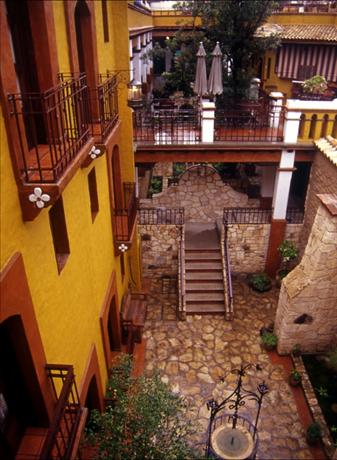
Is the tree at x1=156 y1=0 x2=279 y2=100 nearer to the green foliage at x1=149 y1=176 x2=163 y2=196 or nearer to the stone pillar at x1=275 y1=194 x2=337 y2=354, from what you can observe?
the green foliage at x1=149 y1=176 x2=163 y2=196

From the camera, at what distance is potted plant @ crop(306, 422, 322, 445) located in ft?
29.6

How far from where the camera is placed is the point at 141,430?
674 centimetres

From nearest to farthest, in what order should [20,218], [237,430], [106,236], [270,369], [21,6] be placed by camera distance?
[20,218], [21,6], [237,430], [106,236], [270,369]

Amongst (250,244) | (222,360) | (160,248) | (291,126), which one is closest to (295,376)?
(222,360)

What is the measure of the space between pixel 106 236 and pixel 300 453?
6748mm

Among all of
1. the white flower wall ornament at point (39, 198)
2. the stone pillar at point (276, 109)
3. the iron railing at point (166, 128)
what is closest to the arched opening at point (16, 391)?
the white flower wall ornament at point (39, 198)

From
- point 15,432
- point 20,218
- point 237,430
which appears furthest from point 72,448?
point 237,430

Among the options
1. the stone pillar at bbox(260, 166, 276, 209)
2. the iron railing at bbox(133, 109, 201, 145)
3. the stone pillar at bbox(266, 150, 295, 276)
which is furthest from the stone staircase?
the iron railing at bbox(133, 109, 201, 145)

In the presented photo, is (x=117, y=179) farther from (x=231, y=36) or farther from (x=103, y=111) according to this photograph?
(x=231, y=36)

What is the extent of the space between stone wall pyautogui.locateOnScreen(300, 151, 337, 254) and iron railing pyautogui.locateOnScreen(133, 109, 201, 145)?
13.3ft

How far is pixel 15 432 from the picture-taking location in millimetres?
5258

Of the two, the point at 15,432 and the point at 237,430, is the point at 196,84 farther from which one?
the point at 15,432

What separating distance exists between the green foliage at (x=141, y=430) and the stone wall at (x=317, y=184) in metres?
8.13

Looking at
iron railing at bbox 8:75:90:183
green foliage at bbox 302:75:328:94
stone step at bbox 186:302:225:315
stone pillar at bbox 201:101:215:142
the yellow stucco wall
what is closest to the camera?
iron railing at bbox 8:75:90:183
